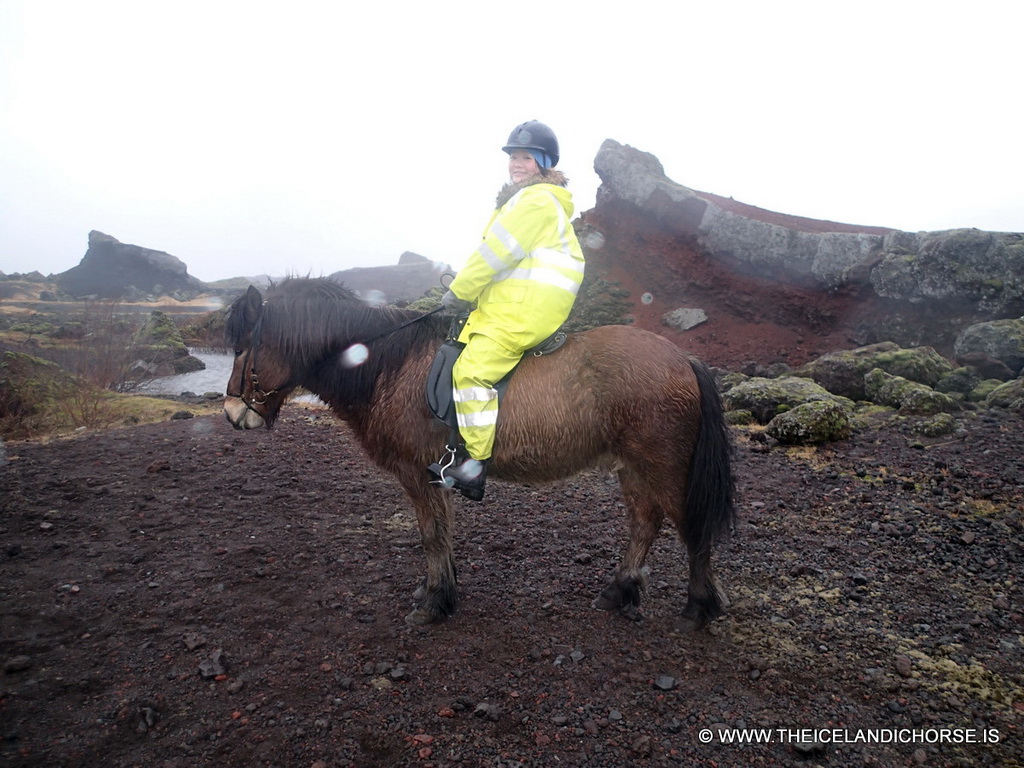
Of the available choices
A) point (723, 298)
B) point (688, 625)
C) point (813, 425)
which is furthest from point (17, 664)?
point (723, 298)

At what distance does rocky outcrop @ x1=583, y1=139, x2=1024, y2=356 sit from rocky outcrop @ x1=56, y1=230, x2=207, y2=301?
35129mm

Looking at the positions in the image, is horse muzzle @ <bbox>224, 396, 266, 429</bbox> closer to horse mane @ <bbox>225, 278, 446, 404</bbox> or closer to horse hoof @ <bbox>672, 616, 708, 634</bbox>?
horse mane @ <bbox>225, 278, 446, 404</bbox>

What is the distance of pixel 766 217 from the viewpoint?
18547 mm

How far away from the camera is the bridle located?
12.1 ft

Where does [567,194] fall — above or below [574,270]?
above

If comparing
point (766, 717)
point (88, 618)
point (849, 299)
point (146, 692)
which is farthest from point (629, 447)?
point (849, 299)

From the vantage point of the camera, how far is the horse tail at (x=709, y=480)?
3508 millimetres

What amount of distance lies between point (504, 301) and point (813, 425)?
599 centimetres

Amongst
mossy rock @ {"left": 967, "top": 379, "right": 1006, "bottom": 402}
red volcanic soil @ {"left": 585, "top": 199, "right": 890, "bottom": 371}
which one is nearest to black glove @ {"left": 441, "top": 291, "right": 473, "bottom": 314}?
mossy rock @ {"left": 967, "top": 379, "right": 1006, "bottom": 402}

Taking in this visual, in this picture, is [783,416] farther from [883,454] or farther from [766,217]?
[766,217]

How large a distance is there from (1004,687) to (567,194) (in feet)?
12.7

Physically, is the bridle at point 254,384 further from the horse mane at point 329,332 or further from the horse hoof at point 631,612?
the horse hoof at point 631,612

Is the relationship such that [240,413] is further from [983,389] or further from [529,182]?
[983,389]

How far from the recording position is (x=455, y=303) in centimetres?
362
